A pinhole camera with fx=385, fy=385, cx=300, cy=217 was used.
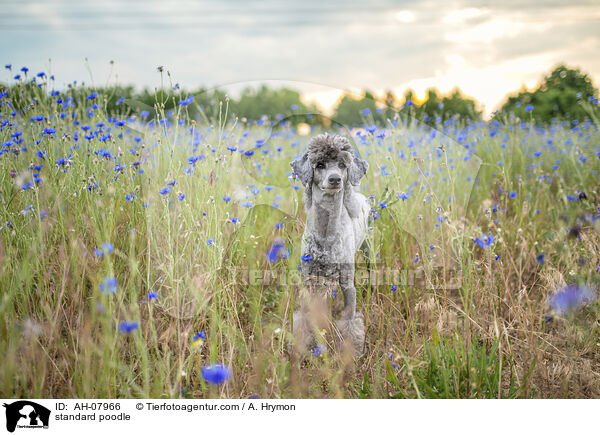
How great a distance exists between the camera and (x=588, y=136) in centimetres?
430

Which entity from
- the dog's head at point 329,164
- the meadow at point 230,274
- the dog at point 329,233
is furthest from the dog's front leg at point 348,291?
the dog's head at point 329,164

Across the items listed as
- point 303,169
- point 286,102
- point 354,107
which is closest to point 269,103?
point 286,102

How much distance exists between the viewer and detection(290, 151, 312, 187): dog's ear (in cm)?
240

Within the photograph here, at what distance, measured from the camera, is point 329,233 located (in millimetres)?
2539

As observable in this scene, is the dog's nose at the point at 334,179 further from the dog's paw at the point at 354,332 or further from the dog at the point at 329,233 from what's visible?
the dog's paw at the point at 354,332

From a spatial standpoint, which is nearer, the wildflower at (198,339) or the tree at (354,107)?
the wildflower at (198,339)

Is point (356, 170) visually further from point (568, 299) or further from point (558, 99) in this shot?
point (558, 99)

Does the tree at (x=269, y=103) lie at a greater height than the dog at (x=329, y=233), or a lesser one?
greater
